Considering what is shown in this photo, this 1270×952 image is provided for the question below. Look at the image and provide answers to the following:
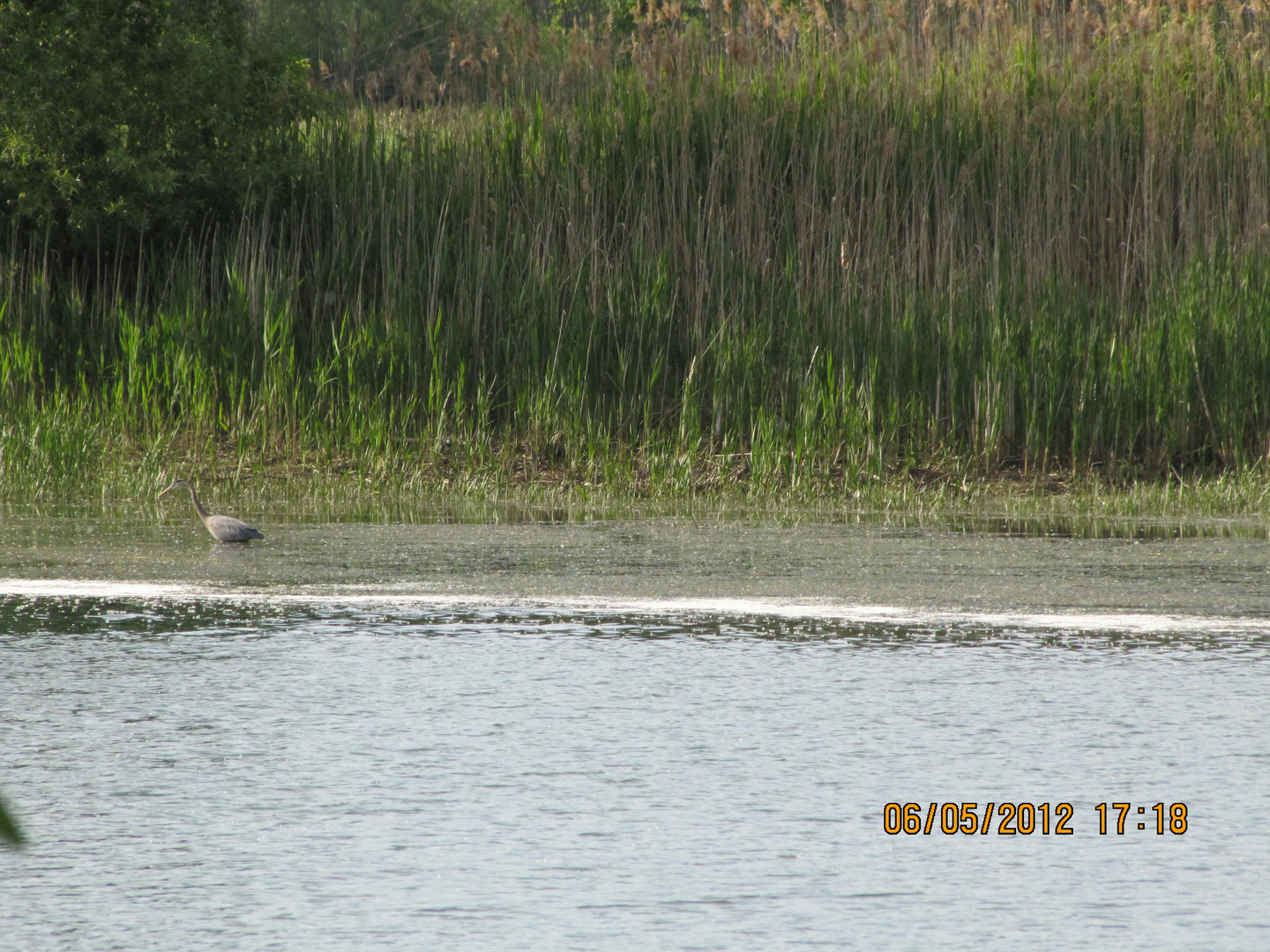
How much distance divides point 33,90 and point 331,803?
8.23 m

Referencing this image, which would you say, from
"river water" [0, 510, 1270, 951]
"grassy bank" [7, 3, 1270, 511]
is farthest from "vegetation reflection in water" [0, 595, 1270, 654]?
"grassy bank" [7, 3, 1270, 511]

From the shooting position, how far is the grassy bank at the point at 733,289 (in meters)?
9.09

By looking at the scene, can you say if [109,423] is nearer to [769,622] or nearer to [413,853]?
[769,622]

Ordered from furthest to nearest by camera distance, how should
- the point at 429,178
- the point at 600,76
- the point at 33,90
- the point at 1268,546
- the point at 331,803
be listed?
the point at 600,76
the point at 429,178
the point at 33,90
the point at 1268,546
the point at 331,803

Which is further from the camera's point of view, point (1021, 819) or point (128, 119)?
point (128, 119)

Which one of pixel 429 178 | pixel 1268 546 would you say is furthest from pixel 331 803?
pixel 429 178

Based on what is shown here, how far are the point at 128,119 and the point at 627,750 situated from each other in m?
8.22

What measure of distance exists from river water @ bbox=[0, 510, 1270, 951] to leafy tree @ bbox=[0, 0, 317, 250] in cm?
471

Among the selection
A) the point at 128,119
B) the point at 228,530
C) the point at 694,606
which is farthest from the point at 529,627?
the point at 128,119

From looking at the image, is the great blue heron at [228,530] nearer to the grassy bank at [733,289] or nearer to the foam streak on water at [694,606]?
the foam streak on water at [694,606]

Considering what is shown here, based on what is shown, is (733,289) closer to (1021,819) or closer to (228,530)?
(228,530)

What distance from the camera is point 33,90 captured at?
33.6 ft

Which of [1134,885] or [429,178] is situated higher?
[429,178]

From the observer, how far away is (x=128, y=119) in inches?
417
